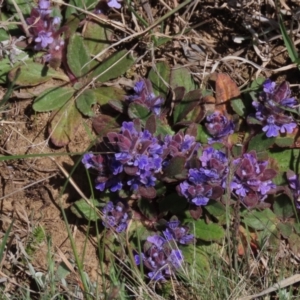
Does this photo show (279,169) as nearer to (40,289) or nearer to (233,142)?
(233,142)

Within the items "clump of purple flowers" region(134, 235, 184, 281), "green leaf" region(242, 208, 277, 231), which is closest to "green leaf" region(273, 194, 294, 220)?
"green leaf" region(242, 208, 277, 231)

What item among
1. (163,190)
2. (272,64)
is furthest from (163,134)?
(272,64)

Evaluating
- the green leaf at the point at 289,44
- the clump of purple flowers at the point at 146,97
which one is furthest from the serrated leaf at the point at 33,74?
the green leaf at the point at 289,44

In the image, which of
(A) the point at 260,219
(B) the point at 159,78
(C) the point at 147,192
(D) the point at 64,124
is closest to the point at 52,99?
(D) the point at 64,124

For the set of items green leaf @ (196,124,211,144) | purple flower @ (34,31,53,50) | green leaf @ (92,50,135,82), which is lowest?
green leaf @ (196,124,211,144)

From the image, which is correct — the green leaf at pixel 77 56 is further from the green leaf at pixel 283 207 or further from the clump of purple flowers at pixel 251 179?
the green leaf at pixel 283 207

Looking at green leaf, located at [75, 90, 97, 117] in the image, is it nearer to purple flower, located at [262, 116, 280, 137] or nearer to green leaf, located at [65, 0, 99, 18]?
green leaf, located at [65, 0, 99, 18]

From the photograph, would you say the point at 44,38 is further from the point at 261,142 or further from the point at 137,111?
the point at 261,142
